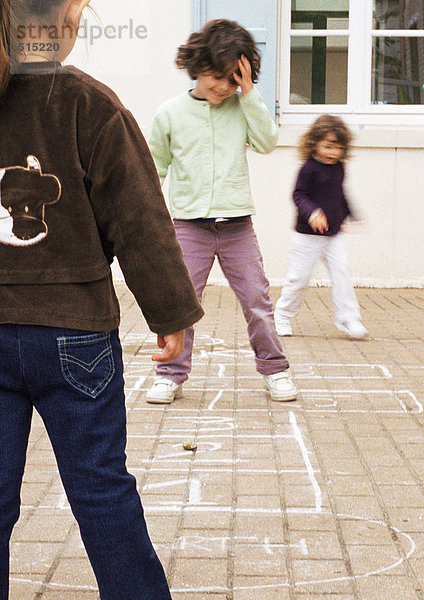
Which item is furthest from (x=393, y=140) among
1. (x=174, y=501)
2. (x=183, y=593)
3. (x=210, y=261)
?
(x=183, y=593)

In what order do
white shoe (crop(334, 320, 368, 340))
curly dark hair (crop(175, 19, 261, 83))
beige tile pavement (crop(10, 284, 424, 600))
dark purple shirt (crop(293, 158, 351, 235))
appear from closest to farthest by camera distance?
beige tile pavement (crop(10, 284, 424, 600)) → curly dark hair (crop(175, 19, 261, 83)) → white shoe (crop(334, 320, 368, 340)) → dark purple shirt (crop(293, 158, 351, 235))

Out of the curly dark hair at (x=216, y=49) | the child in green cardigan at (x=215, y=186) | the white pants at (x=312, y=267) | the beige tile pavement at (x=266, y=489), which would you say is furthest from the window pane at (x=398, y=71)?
the curly dark hair at (x=216, y=49)

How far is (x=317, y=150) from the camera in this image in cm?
645

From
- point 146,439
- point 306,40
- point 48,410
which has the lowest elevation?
point 146,439

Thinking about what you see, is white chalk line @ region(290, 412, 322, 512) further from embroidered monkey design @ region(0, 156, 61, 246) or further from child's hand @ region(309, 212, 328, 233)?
child's hand @ region(309, 212, 328, 233)

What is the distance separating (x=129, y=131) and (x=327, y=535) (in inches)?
60.2

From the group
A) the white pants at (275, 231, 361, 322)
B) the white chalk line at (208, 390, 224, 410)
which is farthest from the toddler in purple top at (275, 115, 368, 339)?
the white chalk line at (208, 390, 224, 410)

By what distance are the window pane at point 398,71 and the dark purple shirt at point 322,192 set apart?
2.73 meters

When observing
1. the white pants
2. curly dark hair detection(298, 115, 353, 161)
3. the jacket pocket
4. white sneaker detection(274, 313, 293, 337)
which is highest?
curly dark hair detection(298, 115, 353, 161)

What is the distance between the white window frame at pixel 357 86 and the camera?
870 cm

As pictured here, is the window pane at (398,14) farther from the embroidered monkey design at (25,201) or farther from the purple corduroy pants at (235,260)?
the embroidered monkey design at (25,201)

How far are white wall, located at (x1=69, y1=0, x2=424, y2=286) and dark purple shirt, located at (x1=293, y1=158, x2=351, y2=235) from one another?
82.7 inches

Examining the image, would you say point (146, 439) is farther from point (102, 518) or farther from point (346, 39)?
point (346, 39)

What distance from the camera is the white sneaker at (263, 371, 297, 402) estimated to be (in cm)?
452
